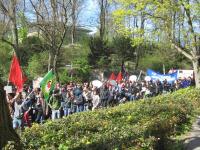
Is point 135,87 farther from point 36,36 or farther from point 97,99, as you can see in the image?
point 36,36

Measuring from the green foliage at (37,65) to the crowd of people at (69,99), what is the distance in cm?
1266

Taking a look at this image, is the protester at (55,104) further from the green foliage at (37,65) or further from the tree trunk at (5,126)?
the green foliage at (37,65)

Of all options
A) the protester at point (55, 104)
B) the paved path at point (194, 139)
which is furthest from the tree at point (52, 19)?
the paved path at point (194, 139)

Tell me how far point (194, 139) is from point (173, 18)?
59.0 feet

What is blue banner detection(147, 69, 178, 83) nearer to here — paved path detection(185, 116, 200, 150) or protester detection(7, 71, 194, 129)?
protester detection(7, 71, 194, 129)

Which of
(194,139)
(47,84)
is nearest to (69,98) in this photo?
(47,84)

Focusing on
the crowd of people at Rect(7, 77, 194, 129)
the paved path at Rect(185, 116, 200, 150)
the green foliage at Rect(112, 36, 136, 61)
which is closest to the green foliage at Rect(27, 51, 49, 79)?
the green foliage at Rect(112, 36, 136, 61)

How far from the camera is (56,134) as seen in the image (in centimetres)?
1012

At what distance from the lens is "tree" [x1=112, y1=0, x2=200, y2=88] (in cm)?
2809

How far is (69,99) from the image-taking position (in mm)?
24359

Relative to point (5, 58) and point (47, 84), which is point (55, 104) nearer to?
point (47, 84)

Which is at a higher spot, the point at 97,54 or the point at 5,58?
the point at 5,58

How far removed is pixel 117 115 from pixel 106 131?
332 cm

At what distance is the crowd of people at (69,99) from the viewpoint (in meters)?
17.1
